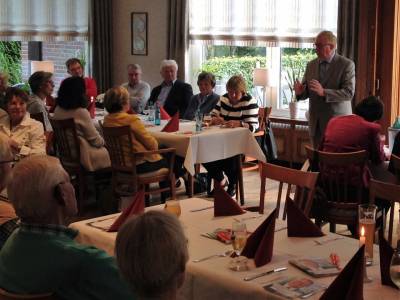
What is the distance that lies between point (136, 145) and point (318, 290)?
3.55 m

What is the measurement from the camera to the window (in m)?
8.14

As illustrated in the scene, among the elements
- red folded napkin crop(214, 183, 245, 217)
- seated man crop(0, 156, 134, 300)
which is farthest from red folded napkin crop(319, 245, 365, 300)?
red folded napkin crop(214, 183, 245, 217)

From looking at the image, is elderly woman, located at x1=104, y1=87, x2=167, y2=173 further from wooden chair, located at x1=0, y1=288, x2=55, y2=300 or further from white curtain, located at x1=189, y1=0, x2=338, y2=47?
wooden chair, located at x1=0, y1=288, x2=55, y2=300

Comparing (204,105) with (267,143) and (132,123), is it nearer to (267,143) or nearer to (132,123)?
(267,143)

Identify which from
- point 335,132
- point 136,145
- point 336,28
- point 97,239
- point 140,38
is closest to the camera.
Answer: point 97,239

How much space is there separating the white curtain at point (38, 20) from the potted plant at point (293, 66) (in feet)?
11.7

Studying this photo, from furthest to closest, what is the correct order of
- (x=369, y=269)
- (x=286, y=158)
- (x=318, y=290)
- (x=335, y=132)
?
(x=286, y=158) < (x=335, y=132) < (x=369, y=269) < (x=318, y=290)

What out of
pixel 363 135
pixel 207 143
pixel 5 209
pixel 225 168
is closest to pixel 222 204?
pixel 5 209

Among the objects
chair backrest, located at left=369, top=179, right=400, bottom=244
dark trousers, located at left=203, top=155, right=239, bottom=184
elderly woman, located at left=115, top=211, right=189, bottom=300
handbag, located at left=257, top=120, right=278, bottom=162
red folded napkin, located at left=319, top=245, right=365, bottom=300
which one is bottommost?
dark trousers, located at left=203, top=155, right=239, bottom=184

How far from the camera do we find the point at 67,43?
10.9m

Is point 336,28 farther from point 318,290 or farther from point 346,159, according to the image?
point 318,290

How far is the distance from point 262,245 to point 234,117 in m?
4.18

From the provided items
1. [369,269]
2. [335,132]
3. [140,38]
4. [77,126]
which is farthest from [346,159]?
[140,38]

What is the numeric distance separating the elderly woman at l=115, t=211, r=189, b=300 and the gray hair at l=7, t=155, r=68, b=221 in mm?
532
